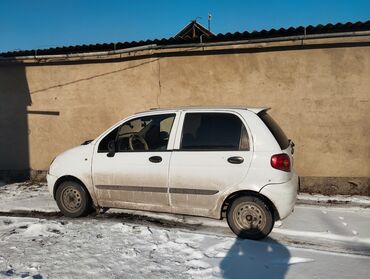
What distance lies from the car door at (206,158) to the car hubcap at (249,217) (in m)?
0.34

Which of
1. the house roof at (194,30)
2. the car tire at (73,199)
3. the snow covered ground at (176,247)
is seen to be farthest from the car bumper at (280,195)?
the house roof at (194,30)

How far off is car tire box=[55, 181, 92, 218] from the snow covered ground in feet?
0.53

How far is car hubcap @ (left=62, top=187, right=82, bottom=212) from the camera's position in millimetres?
5984

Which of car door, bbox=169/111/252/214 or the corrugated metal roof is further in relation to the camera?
the corrugated metal roof

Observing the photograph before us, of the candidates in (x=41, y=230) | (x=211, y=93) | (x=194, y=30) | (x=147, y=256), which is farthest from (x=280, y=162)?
(x=194, y=30)

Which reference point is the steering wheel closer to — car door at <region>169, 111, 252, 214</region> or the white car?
the white car

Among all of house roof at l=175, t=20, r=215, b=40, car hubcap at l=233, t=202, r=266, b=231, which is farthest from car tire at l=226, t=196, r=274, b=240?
house roof at l=175, t=20, r=215, b=40

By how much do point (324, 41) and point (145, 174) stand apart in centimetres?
459

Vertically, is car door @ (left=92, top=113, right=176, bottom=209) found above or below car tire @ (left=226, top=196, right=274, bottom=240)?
above

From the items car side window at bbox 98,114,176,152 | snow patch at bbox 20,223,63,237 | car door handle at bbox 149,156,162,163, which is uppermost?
car side window at bbox 98,114,176,152

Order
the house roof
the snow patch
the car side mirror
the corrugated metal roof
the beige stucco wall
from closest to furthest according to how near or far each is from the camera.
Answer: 1. the snow patch
2. the car side mirror
3. the corrugated metal roof
4. the beige stucco wall
5. the house roof

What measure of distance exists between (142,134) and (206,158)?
1122mm

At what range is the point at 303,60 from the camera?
25.0 feet

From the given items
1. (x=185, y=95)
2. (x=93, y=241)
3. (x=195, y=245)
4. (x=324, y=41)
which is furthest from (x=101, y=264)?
(x=324, y=41)
